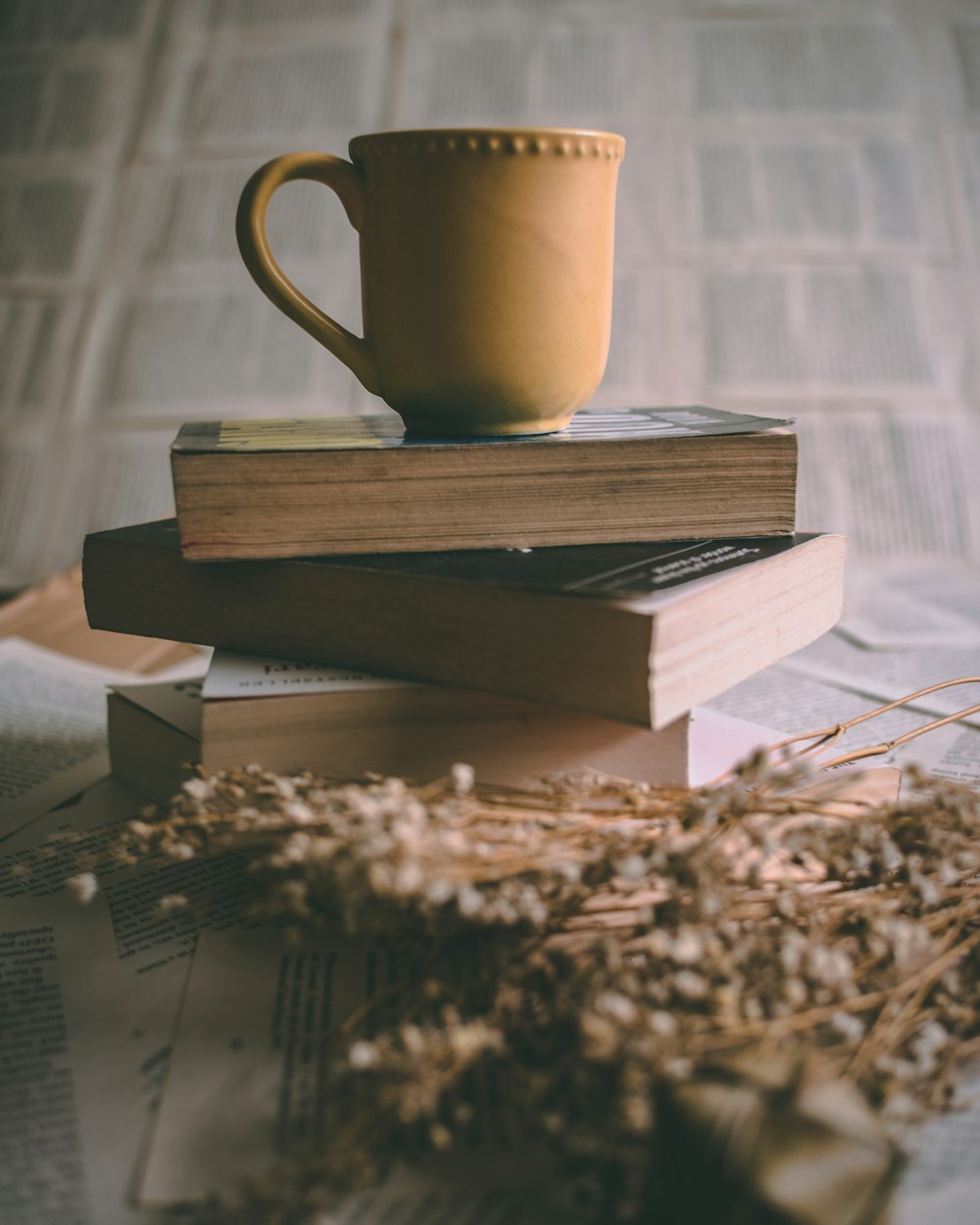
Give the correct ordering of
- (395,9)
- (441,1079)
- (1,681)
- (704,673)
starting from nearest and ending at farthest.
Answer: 1. (441,1079)
2. (704,673)
3. (1,681)
4. (395,9)

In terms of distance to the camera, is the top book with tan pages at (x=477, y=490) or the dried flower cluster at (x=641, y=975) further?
the top book with tan pages at (x=477, y=490)

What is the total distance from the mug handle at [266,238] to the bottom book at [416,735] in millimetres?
217

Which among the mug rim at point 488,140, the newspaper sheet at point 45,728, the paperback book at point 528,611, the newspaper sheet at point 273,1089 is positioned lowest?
the newspaper sheet at point 273,1089

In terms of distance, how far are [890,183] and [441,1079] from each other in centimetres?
135

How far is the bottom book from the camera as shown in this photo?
1.82 ft

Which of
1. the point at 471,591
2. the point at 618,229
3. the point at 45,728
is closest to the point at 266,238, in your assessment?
the point at 471,591

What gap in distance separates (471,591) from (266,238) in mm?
269

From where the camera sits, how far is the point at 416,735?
1.86ft

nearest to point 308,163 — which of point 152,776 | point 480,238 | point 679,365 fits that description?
point 480,238

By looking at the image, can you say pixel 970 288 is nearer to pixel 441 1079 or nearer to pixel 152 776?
pixel 152 776

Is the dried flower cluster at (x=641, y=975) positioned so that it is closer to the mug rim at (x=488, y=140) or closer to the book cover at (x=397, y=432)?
the book cover at (x=397, y=432)

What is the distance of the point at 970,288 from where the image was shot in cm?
136

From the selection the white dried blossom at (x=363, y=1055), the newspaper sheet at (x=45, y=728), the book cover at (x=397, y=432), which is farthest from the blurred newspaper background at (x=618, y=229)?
the white dried blossom at (x=363, y=1055)

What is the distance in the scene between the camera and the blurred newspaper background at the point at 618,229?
1.32 metres
